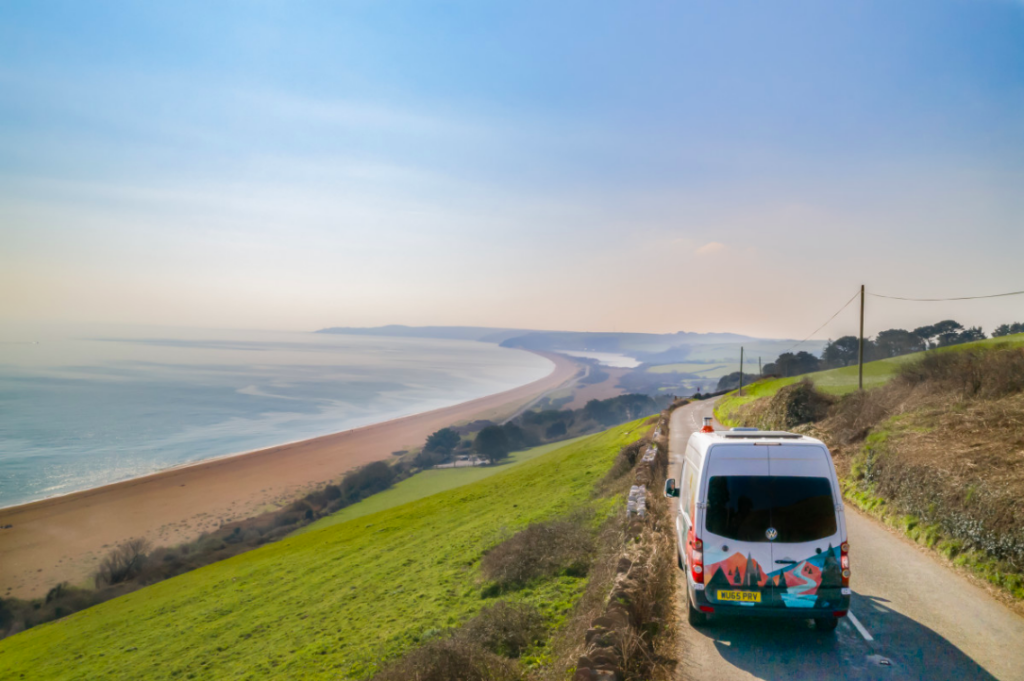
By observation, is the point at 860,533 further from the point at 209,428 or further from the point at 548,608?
the point at 209,428

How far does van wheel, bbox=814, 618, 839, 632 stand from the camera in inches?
277

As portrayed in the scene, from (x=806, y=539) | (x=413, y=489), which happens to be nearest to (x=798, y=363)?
(x=413, y=489)

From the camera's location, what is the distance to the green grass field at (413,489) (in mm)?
45719

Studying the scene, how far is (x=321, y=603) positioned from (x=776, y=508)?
17.2m

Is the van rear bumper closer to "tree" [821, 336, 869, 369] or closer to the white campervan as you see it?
the white campervan

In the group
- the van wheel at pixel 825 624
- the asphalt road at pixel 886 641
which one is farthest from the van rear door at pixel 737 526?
the van wheel at pixel 825 624

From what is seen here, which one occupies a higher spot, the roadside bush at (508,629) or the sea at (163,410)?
the roadside bush at (508,629)

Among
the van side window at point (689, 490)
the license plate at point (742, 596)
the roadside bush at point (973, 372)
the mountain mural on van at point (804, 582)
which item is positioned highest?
the roadside bush at point (973, 372)

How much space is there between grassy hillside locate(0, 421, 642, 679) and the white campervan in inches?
161

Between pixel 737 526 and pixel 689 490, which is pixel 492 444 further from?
pixel 737 526

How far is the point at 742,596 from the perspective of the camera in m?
6.69

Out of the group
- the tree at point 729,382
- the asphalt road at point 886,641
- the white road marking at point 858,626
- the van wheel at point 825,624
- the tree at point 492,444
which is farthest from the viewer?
the tree at point 729,382

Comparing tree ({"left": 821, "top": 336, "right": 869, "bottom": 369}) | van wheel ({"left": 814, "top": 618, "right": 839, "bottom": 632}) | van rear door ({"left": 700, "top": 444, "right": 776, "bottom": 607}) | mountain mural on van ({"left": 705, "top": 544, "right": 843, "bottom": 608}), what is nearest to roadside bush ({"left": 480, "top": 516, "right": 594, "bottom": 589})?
van wheel ({"left": 814, "top": 618, "right": 839, "bottom": 632})

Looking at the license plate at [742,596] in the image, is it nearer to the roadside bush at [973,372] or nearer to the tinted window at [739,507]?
the tinted window at [739,507]
